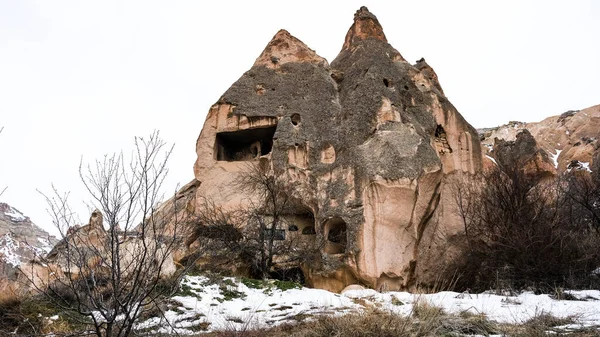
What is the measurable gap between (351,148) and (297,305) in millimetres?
7969

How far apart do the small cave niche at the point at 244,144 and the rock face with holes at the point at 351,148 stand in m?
0.05

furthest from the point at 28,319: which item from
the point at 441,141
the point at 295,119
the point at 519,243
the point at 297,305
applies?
the point at 441,141

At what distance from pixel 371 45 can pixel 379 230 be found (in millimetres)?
8329

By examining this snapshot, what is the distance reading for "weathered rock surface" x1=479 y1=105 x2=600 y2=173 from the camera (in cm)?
3634

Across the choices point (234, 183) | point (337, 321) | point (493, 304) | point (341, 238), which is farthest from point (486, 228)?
point (337, 321)

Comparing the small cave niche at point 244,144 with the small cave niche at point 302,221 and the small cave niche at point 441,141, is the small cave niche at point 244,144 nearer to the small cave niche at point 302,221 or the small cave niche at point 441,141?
the small cave niche at point 302,221

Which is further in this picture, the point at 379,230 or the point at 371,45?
the point at 371,45

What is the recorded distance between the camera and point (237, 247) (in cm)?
1559

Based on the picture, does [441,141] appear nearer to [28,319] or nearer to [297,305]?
[297,305]

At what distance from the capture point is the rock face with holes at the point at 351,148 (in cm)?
1523

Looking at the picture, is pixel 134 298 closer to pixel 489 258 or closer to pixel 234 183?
pixel 489 258

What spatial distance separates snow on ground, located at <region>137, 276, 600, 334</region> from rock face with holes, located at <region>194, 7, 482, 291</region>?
392 cm

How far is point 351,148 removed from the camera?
1673 cm

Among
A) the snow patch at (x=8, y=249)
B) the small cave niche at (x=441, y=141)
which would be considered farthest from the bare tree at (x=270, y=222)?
the snow patch at (x=8, y=249)
